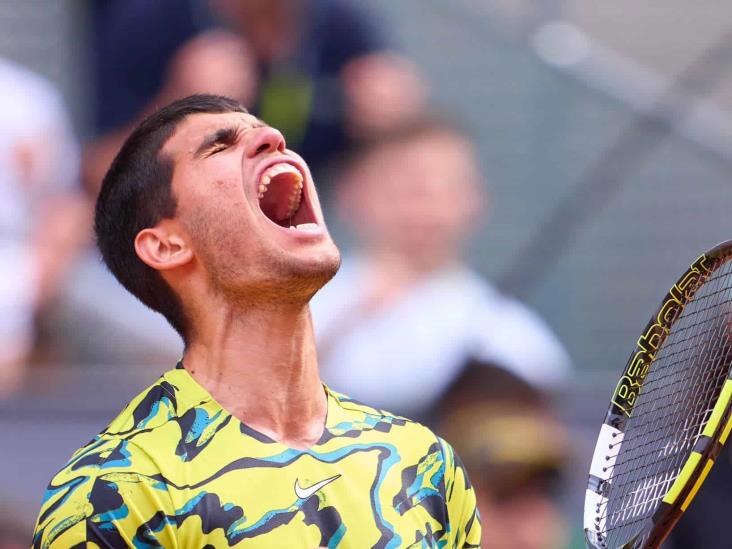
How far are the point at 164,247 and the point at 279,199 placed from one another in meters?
0.36

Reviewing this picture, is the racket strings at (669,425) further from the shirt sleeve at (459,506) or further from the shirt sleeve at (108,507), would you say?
the shirt sleeve at (108,507)

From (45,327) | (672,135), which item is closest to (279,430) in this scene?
(45,327)

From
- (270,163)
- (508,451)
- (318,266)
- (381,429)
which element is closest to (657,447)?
(381,429)

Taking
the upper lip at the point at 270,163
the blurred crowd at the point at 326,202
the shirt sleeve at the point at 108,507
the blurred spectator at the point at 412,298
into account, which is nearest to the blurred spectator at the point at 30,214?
the blurred crowd at the point at 326,202

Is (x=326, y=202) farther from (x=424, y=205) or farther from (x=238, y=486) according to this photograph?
(x=238, y=486)

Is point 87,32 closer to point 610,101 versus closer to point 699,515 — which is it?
point 610,101

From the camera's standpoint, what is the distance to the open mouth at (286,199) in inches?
124

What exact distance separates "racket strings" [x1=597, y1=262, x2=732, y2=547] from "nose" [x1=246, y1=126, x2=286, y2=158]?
1.13 m

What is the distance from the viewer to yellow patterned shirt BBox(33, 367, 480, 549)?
2682mm

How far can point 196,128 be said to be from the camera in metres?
3.12

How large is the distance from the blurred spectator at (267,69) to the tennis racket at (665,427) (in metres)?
2.90

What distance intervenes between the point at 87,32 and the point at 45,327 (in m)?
1.65

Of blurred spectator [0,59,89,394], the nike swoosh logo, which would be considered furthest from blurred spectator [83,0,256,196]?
the nike swoosh logo

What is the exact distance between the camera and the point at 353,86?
21.1 ft
